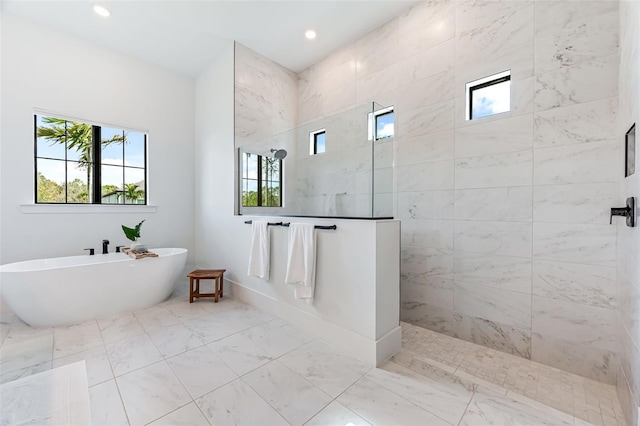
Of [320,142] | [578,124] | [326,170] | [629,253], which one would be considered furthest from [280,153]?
[629,253]

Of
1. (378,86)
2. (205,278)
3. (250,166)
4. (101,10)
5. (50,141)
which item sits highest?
(101,10)

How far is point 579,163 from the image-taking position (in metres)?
1.82

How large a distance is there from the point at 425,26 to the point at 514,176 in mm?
1711

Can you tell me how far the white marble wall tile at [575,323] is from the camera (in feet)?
5.69

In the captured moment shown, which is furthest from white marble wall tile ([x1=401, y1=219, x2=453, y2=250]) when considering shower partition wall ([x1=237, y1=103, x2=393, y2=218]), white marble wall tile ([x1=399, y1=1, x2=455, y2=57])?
white marble wall tile ([x1=399, y1=1, x2=455, y2=57])

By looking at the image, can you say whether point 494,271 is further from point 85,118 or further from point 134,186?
point 85,118

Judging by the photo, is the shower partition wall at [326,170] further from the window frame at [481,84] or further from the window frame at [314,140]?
the window frame at [481,84]

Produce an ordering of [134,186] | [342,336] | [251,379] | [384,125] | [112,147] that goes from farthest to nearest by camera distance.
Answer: [134,186] → [112,147] → [384,125] → [342,336] → [251,379]

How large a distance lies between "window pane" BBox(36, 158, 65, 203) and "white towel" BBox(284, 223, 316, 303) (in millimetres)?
2982

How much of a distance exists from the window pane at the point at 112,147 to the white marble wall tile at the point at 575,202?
467 cm

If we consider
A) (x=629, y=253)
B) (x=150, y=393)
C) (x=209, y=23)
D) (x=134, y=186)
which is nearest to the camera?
(x=629, y=253)

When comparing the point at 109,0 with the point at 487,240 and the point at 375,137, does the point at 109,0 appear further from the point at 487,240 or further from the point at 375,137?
the point at 487,240

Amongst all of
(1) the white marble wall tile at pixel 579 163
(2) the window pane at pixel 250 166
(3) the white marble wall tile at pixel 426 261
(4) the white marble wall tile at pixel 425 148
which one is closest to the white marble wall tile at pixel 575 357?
(3) the white marble wall tile at pixel 426 261

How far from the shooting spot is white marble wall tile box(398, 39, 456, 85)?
2.43 m
